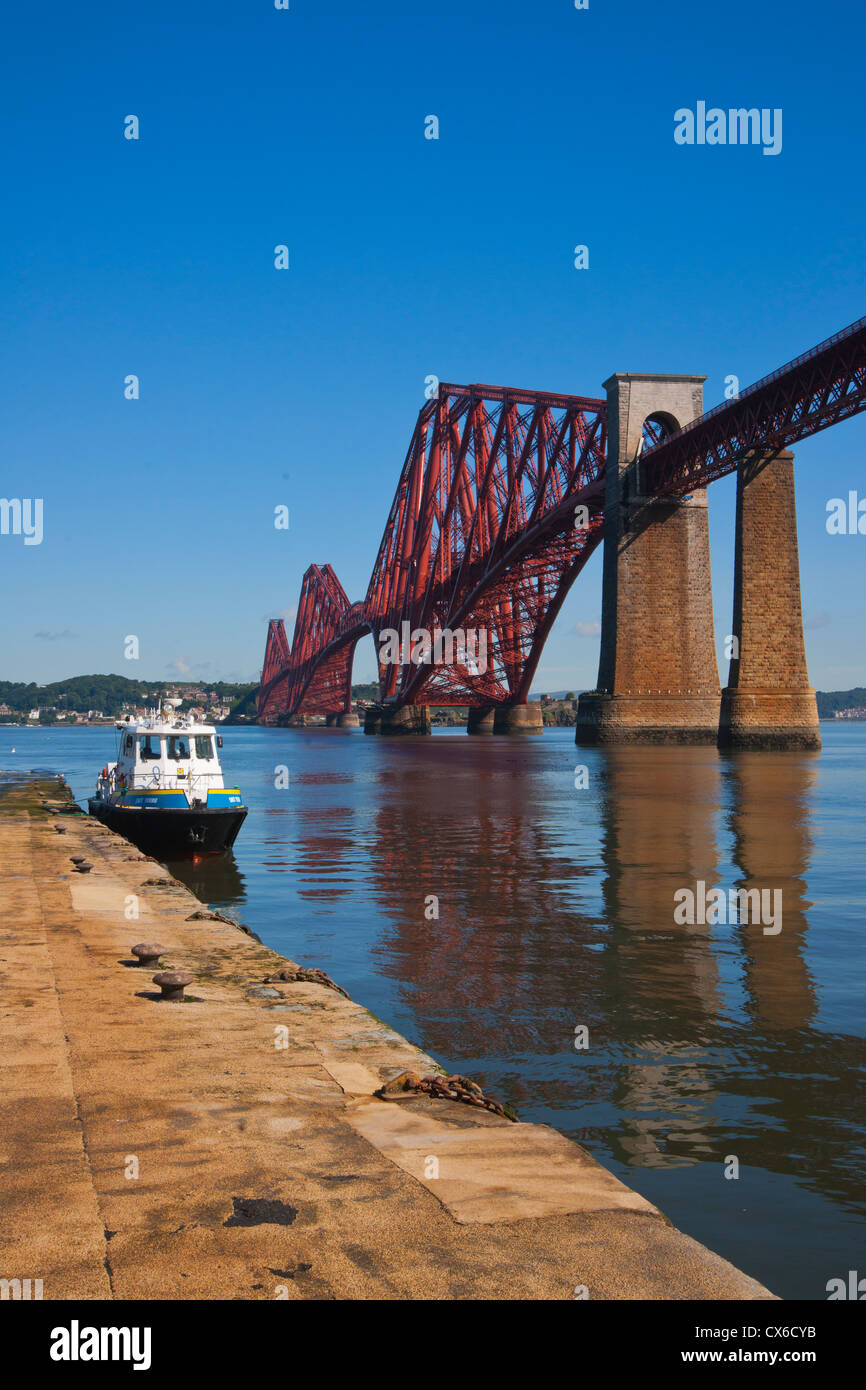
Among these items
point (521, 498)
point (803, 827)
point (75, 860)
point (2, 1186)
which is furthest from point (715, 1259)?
point (521, 498)

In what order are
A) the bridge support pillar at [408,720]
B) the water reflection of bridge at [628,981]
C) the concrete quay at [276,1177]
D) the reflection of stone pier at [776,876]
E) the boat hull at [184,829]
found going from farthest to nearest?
the bridge support pillar at [408,720] < the boat hull at [184,829] < the reflection of stone pier at [776,876] < the water reflection of bridge at [628,981] < the concrete quay at [276,1177]

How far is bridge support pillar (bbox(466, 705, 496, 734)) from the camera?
420ft

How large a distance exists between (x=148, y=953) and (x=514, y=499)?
3578 inches

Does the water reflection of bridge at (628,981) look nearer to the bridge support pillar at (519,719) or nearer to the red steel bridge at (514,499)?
the red steel bridge at (514,499)

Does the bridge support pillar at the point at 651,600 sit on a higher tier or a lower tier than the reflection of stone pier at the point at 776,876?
higher

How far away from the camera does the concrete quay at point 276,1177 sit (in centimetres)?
441

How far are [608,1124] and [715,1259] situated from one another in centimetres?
323

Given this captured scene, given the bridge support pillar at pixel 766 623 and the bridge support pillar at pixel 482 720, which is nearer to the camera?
the bridge support pillar at pixel 766 623

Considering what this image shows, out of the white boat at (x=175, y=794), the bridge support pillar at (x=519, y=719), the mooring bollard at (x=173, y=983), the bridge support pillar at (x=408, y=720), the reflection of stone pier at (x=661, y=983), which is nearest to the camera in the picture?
the reflection of stone pier at (x=661, y=983)

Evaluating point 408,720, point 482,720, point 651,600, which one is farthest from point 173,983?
point 482,720

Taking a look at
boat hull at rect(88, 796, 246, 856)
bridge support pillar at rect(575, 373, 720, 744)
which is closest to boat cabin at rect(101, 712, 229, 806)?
boat hull at rect(88, 796, 246, 856)

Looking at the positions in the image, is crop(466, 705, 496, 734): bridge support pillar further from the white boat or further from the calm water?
the white boat

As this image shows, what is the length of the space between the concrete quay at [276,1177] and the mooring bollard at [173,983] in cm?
13

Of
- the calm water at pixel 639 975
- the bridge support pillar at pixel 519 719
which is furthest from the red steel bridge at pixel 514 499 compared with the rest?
the calm water at pixel 639 975
